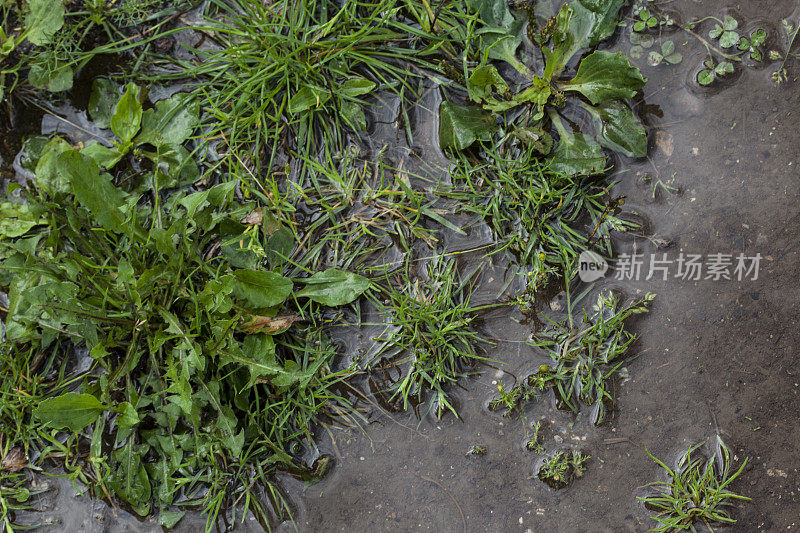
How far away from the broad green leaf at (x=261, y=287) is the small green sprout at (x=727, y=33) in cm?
221

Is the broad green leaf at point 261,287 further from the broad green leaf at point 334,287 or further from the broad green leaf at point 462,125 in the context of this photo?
the broad green leaf at point 462,125

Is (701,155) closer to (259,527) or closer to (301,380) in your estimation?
(301,380)

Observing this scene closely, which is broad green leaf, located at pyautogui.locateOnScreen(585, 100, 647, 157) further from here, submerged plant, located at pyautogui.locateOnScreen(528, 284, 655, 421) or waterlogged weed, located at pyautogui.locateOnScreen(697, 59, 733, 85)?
submerged plant, located at pyautogui.locateOnScreen(528, 284, 655, 421)

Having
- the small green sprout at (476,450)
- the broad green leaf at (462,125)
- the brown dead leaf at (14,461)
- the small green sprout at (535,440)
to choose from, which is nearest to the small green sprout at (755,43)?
the broad green leaf at (462,125)

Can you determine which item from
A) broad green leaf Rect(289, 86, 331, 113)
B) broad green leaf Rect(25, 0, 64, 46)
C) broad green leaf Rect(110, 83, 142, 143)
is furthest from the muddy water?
broad green leaf Rect(25, 0, 64, 46)

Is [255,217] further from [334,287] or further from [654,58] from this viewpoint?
[654,58]

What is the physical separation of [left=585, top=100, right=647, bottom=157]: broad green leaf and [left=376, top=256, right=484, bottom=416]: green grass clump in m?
0.90

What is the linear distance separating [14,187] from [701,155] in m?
3.10

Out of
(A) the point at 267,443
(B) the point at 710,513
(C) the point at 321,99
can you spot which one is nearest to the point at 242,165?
(C) the point at 321,99

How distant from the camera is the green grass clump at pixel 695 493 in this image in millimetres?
2416

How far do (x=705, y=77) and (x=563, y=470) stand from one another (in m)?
1.87

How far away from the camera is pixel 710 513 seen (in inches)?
94.8

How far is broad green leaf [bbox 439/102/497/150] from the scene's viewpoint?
251cm

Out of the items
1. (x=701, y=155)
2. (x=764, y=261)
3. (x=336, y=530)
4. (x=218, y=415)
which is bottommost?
(x=336, y=530)
